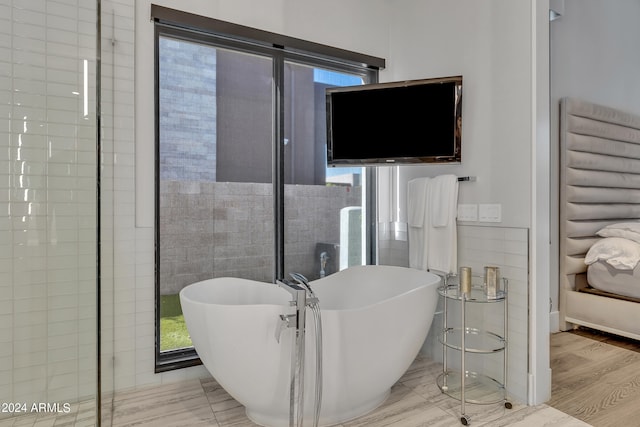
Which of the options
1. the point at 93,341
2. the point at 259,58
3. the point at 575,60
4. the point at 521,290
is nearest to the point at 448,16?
the point at 259,58

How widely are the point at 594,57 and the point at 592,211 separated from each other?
147 cm

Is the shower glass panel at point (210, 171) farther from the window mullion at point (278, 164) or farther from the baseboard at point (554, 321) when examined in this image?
the baseboard at point (554, 321)

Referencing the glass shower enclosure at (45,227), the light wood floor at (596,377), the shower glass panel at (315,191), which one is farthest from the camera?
the shower glass panel at (315,191)

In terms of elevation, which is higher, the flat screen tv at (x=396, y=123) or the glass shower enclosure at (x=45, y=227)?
the flat screen tv at (x=396, y=123)

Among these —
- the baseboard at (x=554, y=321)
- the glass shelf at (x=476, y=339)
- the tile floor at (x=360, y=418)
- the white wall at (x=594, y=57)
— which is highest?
the white wall at (x=594, y=57)

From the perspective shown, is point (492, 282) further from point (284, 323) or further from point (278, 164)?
point (278, 164)

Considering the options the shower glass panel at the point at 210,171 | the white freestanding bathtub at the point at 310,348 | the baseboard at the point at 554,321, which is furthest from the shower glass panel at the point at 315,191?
the baseboard at the point at 554,321

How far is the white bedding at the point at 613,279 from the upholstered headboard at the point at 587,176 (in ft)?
0.41

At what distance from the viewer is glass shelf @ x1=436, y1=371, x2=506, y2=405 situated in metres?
2.21

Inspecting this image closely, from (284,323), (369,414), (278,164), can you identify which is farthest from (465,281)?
(278,164)

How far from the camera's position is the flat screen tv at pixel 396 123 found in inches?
94.9

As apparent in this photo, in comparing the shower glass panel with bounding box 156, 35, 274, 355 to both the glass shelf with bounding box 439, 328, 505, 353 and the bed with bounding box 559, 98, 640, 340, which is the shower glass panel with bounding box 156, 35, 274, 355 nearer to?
the glass shelf with bounding box 439, 328, 505, 353

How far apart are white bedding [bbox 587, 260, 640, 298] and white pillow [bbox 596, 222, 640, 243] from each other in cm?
27

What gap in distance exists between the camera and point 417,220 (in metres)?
2.73
